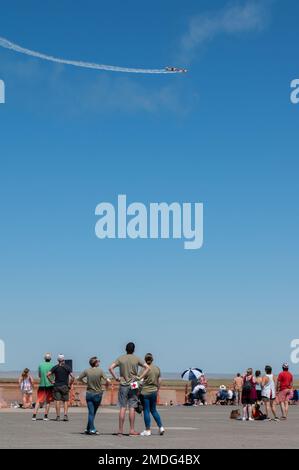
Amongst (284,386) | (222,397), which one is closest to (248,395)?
(284,386)

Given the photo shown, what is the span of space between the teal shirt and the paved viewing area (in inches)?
38.9

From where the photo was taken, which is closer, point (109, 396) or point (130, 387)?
point (130, 387)

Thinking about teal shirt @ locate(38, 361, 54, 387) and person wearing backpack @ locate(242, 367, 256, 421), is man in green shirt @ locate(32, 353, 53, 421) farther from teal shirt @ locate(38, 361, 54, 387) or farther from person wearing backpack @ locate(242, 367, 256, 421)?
person wearing backpack @ locate(242, 367, 256, 421)

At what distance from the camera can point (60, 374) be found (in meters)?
25.0

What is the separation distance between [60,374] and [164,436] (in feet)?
21.9

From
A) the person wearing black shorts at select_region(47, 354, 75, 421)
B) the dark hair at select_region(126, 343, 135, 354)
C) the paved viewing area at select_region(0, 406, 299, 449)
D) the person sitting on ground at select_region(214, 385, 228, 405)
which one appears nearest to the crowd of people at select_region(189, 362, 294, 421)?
the paved viewing area at select_region(0, 406, 299, 449)

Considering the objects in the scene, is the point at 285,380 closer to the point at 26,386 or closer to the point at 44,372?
the point at 44,372

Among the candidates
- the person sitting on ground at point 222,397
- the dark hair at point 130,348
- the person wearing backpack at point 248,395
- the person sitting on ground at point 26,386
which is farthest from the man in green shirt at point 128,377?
the person sitting on ground at point 222,397

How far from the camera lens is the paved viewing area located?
1662 cm

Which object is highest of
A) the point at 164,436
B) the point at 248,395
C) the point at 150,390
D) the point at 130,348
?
the point at 130,348

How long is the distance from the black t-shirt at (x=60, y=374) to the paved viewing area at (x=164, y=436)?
0.95 metres
